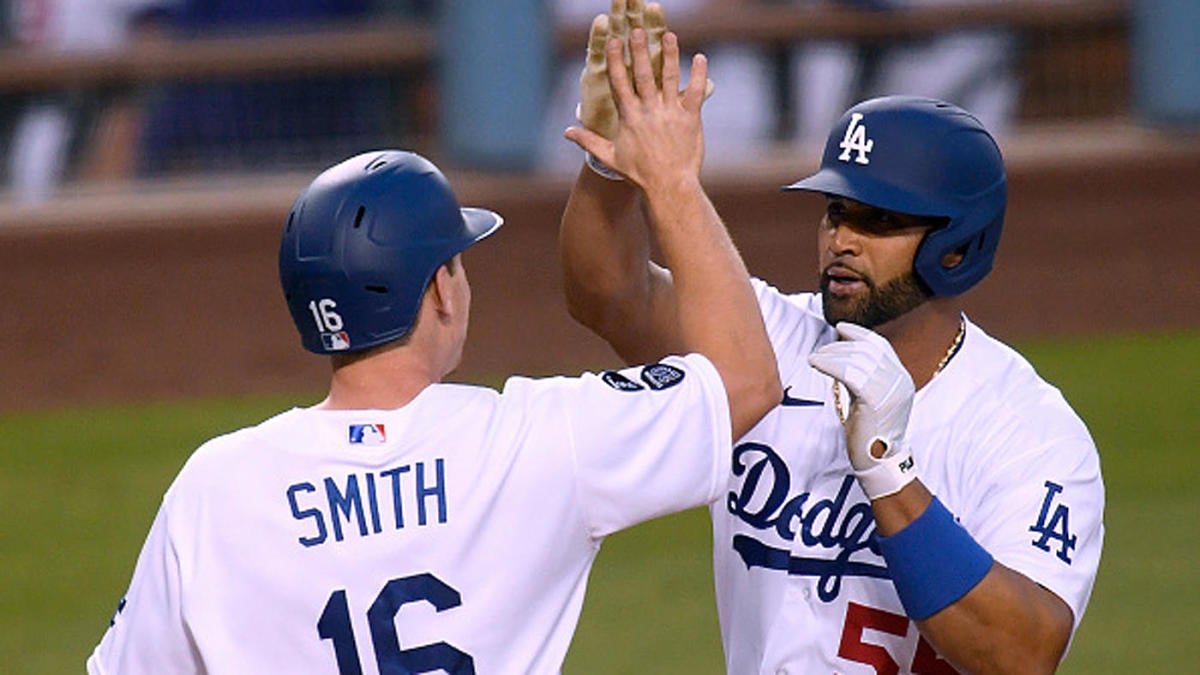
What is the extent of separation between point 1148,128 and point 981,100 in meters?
0.89

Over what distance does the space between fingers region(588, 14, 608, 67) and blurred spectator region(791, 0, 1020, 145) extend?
6.89 m

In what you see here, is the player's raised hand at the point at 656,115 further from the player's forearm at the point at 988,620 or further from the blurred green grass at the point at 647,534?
the blurred green grass at the point at 647,534

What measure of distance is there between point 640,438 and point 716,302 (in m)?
0.29

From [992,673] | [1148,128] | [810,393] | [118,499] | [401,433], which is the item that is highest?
[401,433]

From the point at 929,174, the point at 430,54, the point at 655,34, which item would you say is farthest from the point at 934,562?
the point at 430,54

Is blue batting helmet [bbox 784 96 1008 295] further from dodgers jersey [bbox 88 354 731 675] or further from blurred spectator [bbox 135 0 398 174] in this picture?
blurred spectator [bbox 135 0 398 174]

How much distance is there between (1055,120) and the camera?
10.4m

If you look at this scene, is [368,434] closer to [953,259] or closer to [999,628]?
[999,628]

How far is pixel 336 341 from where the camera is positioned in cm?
311

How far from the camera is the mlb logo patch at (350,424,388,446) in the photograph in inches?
120

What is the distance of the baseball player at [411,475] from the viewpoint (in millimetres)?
2986

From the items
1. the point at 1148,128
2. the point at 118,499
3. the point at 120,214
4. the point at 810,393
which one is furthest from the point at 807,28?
the point at 810,393

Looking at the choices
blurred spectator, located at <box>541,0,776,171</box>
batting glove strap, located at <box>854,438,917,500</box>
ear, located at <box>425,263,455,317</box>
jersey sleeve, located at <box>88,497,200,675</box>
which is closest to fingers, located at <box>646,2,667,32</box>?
ear, located at <box>425,263,455,317</box>

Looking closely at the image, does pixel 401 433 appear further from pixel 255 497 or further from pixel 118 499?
pixel 118 499
